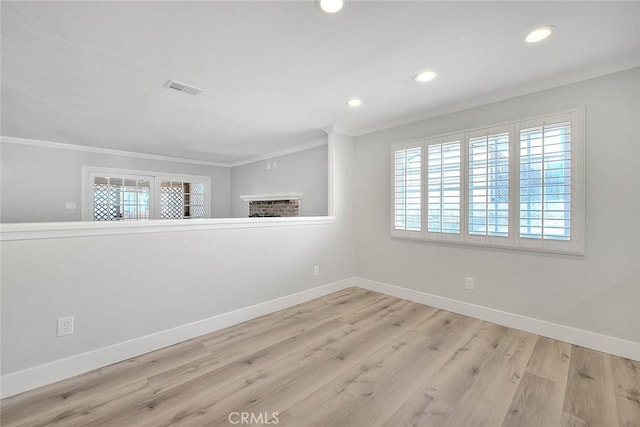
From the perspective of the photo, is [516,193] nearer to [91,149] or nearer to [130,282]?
[130,282]

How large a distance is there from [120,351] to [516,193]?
3.76 m

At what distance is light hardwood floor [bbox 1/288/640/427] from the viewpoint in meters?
1.58

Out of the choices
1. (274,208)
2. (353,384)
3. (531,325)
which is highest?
(274,208)

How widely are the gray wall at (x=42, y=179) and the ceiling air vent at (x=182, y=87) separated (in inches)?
150

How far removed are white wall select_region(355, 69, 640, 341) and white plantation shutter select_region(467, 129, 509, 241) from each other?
19 cm

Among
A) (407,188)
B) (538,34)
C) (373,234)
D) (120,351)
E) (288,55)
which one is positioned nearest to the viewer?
(538,34)

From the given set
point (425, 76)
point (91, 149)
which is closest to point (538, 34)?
point (425, 76)

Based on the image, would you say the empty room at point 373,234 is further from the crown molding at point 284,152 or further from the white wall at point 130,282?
the crown molding at point 284,152

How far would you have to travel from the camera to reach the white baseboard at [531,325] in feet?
7.18

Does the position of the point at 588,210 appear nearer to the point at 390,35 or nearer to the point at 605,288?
the point at 605,288

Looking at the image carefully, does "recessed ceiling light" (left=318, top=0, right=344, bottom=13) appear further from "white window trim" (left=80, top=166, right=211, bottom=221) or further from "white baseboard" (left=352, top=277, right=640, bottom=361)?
"white window trim" (left=80, top=166, right=211, bottom=221)

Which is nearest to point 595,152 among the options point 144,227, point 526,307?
point 526,307

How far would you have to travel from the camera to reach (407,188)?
11.4 feet

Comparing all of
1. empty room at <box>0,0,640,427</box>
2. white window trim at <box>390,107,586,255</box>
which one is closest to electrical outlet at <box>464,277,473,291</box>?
empty room at <box>0,0,640,427</box>
